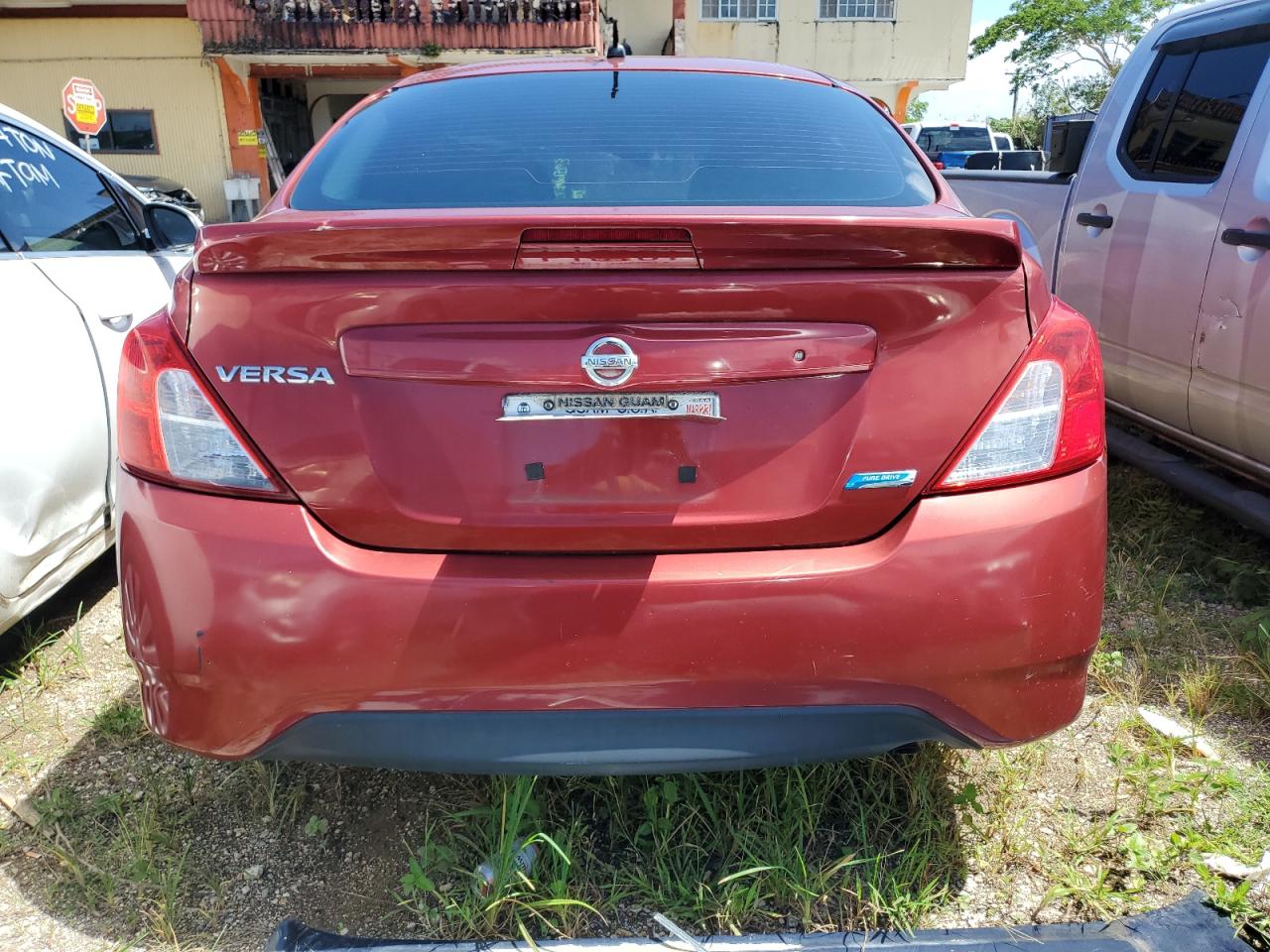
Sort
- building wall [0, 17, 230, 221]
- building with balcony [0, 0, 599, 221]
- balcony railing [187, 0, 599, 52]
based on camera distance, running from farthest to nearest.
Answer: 1. building wall [0, 17, 230, 221]
2. building with balcony [0, 0, 599, 221]
3. balcony railing [187, 0, 599, 52]

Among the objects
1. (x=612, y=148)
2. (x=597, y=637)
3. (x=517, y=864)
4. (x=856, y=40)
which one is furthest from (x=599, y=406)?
(x=856, y=40)

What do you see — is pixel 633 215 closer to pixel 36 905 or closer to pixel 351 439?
pixel 351 439

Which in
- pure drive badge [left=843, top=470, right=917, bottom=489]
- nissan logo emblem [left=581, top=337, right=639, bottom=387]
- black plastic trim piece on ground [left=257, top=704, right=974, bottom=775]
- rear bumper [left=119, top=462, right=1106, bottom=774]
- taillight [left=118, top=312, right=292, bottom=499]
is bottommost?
black plastic trim piece on ground [left=257, top=704, right=974, bottom=775]

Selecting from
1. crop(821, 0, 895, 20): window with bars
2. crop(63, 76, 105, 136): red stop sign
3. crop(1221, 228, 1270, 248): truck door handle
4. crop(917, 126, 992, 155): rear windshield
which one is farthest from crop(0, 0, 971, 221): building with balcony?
crop(1221, 228, 1270, 248): truck door handle

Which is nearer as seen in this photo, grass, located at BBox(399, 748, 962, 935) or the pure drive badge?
the pure drive badge

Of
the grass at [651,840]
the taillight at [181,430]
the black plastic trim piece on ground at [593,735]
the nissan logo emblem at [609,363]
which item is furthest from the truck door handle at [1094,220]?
the taillight at [181,430]

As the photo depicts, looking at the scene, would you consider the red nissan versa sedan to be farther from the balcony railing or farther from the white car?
the balcony railing

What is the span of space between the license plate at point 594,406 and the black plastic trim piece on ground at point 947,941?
97 cm

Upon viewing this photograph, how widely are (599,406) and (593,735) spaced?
0.57m

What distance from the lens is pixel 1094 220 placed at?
3.79 meters

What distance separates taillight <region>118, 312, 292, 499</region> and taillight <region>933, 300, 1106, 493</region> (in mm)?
1160

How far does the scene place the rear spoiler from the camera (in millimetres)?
1548

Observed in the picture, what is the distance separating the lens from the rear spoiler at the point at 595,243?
60.9 inches

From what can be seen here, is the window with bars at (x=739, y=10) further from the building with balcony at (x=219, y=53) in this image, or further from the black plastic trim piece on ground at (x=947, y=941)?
the black plastic trim piece on ground at (x=947, y=941)
